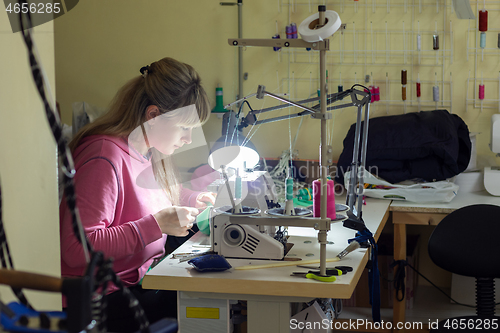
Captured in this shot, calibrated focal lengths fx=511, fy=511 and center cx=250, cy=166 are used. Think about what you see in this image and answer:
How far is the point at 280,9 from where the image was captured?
3.03m

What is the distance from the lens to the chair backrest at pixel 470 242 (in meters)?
1.79

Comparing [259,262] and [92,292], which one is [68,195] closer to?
[92,292]

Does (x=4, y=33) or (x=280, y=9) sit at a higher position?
(x=280, y=9)

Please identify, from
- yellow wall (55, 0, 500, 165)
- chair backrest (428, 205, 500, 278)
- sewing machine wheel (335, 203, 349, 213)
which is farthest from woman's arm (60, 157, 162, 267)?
yellow wall (55, 0, 500, 165)

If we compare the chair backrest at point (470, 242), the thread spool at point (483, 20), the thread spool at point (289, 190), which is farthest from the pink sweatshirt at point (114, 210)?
the thread spool at point (483, 20)

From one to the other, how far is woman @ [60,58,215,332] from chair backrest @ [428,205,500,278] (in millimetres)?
Result: 920

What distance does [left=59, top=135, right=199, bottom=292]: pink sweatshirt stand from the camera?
57.9 inches

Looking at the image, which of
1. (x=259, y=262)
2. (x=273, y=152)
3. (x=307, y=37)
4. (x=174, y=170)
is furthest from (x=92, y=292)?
(x=273, y=152)

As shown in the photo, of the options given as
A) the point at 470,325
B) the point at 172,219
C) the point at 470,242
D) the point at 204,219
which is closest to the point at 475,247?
the point at 470,242

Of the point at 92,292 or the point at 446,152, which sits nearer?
the point at 92,292

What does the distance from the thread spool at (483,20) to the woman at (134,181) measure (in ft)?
5.76

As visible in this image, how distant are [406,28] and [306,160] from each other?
3.09ft

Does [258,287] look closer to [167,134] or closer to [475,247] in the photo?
[167,134]

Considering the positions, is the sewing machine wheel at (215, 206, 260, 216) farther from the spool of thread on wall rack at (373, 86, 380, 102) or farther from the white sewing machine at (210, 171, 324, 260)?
the spool of thread on wall rack at (373, 86, 380, 102)
